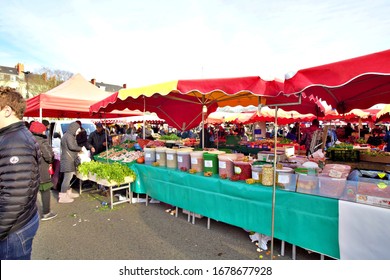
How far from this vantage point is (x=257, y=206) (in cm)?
336

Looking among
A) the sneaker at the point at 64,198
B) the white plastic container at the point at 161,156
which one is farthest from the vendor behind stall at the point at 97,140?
the white plastic container at the point at 161,156

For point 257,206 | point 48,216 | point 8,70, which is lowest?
point 48,216

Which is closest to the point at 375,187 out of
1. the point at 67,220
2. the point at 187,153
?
the point at 187,153

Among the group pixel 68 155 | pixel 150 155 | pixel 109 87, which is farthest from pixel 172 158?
pixel 109 87

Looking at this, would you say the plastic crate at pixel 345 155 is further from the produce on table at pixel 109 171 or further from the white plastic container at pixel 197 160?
the produce on table at pixel 109 171

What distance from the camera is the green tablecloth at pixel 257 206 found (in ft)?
9.21

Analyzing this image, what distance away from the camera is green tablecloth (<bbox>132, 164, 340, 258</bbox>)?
281 centimetres

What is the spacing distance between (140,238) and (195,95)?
131 inches

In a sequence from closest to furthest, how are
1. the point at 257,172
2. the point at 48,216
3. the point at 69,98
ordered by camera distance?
the point at 257,172, the point at 48,216, the point at 69,98

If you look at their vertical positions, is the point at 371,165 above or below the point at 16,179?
below

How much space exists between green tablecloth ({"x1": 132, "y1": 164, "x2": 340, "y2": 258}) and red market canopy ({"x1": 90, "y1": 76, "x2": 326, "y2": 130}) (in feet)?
4.71

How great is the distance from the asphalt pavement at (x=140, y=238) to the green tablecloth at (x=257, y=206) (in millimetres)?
309

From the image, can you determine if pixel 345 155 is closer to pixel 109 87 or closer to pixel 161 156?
pixel 161 156

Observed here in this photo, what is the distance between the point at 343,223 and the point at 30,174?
3.06m
